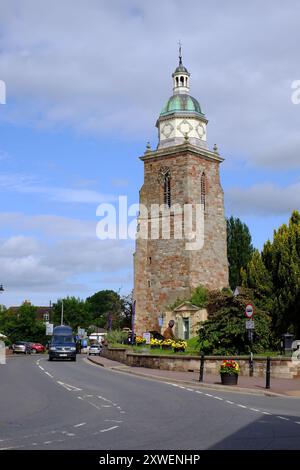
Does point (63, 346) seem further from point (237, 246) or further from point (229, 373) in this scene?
point (237, 246)

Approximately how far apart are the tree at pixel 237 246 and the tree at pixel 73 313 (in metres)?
43.3

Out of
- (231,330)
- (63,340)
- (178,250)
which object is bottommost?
(63,340)

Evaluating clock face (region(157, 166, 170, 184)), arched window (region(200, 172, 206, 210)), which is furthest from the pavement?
clock face (region(157, 166, 170, 184))

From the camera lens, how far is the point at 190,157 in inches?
2395

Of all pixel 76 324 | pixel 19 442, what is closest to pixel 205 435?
pixel 19 442

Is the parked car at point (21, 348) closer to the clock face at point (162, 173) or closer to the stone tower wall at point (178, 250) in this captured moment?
the stone tower wall at point (178, 250)

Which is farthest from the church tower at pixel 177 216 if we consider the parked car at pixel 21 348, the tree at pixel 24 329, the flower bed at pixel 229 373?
the tree at pixel 24 329

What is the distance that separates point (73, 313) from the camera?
111250 mm

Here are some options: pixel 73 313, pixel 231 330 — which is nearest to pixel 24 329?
pixel 73 313

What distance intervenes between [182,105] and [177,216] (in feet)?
37.2

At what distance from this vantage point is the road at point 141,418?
10.1 m

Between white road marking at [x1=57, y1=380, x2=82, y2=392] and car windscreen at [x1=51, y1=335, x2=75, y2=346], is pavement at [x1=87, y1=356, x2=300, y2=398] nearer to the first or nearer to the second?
white road marking at [x1=57, y1=380, x2=82, y2=392]

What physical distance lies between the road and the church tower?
37.8 meters

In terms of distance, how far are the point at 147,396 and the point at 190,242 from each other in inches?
1616
